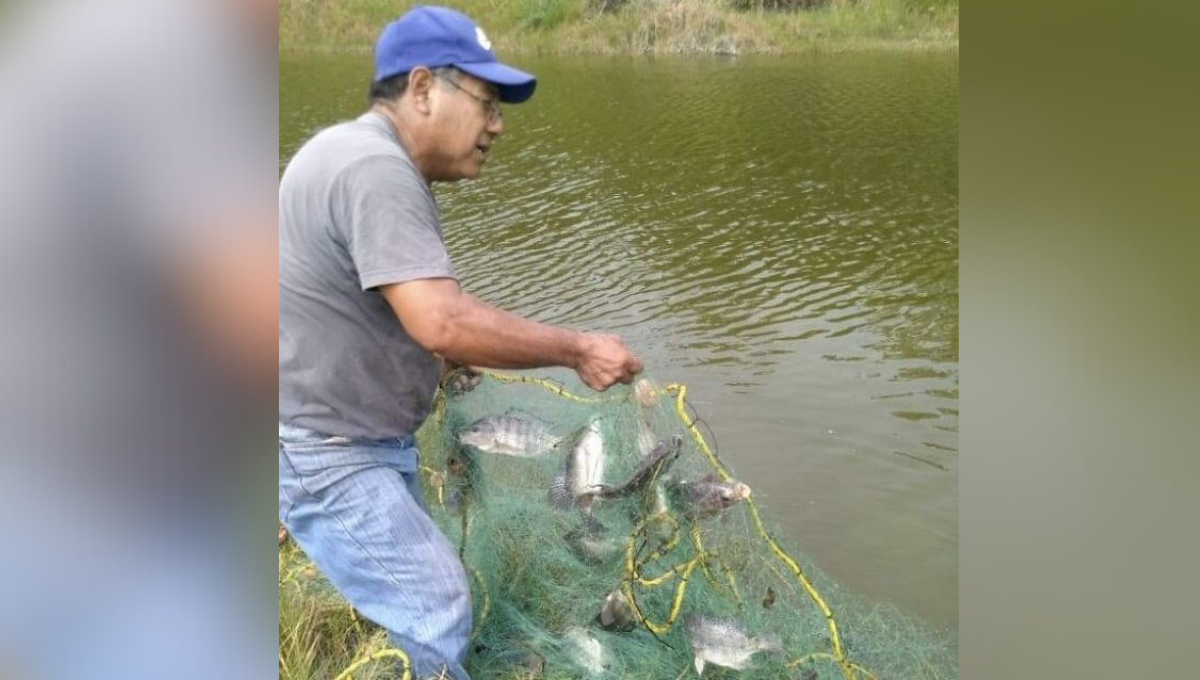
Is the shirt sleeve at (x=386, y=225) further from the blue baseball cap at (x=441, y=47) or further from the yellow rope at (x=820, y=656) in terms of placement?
the yellow rope at (x=820, y=656)

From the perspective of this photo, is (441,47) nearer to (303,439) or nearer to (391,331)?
(391,331)

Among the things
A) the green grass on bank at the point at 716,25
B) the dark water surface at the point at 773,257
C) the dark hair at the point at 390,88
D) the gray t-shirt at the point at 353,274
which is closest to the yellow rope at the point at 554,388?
the gray t-shirt at the point at 353,274

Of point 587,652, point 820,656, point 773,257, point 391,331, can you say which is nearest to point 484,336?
point 391,331

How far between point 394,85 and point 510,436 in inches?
36.0

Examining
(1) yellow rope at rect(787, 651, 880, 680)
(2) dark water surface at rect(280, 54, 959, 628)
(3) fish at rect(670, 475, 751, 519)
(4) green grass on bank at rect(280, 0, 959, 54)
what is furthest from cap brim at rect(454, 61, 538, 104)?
(4) green grass on bank at rect(280, 0, 959, 54)

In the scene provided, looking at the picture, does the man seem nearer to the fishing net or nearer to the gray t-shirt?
the gray t-shirt

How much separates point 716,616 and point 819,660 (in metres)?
0.26

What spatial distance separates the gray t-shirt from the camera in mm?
1572

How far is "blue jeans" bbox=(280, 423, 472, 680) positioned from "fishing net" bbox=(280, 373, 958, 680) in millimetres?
352

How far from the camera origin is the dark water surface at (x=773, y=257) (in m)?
4.97

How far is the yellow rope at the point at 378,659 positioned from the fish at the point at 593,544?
569 millimetres

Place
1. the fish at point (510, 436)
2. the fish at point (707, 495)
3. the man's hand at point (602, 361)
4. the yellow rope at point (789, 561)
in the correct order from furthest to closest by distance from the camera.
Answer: the fish at point (510, 436) < the fish at point (707, 495) < the yellow rope at point (789, 561) < the man's hand at point (602, 361)
